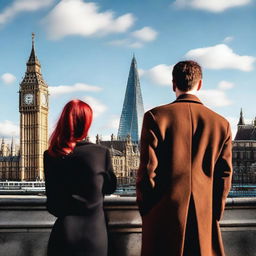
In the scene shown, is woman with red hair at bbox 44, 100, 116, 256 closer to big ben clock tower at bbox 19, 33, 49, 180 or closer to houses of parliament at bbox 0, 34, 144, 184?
houses of parliament at bbox 0, 34, 144, 184

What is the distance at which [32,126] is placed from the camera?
65.5 metres

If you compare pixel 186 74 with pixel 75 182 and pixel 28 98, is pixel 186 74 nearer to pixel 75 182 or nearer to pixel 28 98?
pixel 75 182

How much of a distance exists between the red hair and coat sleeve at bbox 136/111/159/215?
0.34m

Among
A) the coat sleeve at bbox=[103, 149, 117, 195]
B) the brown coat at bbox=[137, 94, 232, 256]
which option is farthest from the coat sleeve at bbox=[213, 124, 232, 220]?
the coat sleeve at bbox=[103, 149, 117, 195]

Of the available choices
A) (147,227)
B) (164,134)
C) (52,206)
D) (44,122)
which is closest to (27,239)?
(52,206)

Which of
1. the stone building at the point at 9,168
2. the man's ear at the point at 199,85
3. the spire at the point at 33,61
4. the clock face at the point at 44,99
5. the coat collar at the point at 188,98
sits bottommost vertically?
the stone building at the point at 9,168

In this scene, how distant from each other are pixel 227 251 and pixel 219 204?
119 centimetres

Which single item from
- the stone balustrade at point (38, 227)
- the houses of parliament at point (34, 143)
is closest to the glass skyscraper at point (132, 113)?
the houses of parliament at point (34, 143)

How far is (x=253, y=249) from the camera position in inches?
140

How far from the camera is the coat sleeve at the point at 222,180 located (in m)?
2.51

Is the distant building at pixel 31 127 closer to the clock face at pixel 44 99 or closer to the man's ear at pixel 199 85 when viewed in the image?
the clock face at pixel 44 99

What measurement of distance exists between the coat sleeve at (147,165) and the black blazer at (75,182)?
0.25 metres

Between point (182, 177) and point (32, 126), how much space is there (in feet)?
212

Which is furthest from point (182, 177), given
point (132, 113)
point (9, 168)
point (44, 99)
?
point (132, 113)
